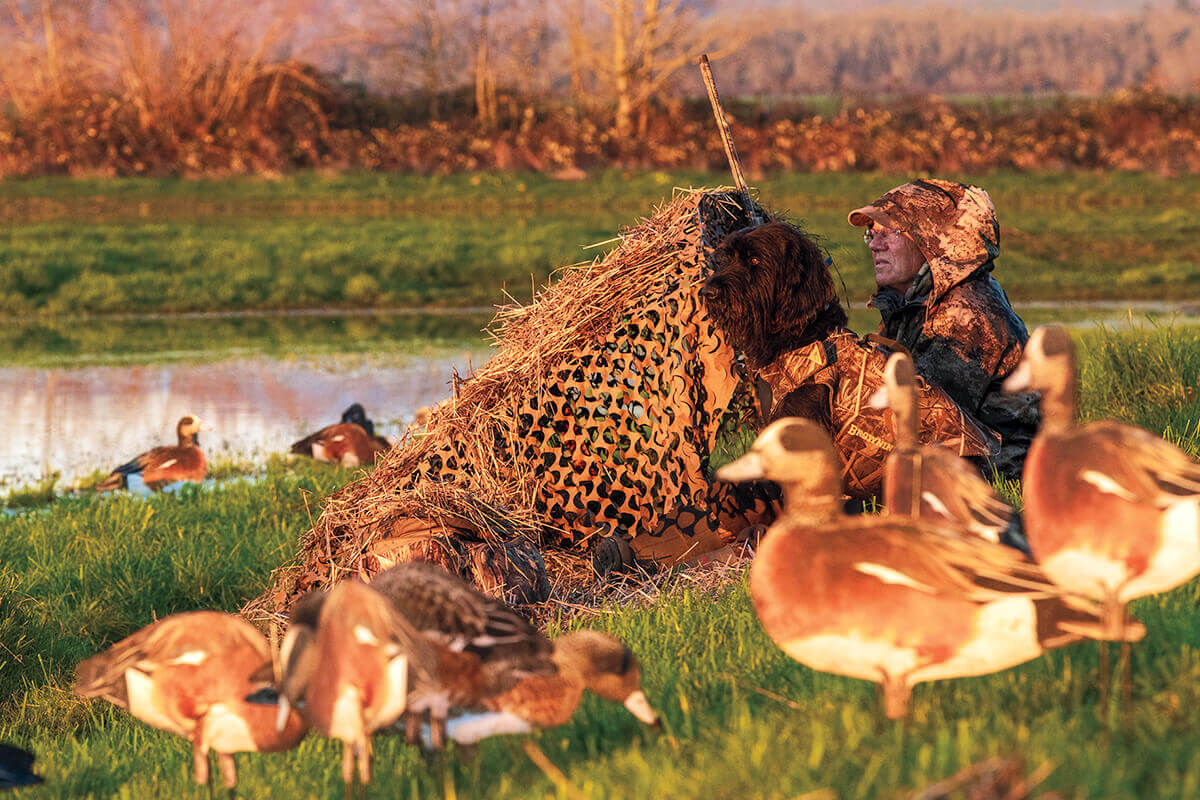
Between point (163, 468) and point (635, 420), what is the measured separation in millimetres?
6089

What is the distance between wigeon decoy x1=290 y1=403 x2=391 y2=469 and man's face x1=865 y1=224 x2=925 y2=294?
19.3 ft

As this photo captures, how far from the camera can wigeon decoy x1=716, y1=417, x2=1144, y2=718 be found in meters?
2.97

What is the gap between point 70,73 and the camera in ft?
128

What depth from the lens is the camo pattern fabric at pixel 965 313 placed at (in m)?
7.32

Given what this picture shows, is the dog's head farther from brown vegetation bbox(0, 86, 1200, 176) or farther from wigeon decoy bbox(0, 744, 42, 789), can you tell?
brown vegetation bbox(0, 86, 1200, 176)

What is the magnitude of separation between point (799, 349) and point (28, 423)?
1075cm

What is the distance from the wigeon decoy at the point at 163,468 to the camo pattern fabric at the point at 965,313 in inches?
269

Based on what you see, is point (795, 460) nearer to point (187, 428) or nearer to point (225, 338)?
point (187, 428)

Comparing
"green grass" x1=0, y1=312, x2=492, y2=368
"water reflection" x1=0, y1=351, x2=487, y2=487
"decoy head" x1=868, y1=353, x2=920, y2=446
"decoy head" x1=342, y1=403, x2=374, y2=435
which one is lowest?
"green grass" x1=0, y1=312, x2=492, y2=368

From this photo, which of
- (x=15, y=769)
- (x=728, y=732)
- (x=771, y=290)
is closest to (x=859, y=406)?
(x=771, y=290)

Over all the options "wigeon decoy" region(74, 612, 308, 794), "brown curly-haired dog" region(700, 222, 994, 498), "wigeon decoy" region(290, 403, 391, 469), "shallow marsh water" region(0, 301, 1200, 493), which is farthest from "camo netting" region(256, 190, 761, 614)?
"shallow marsh water" region(0, 301, 1200, 493)

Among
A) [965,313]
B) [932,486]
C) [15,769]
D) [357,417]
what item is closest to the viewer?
[932,486]

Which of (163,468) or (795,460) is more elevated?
(795,460)

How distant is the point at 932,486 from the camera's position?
11.1 ft
